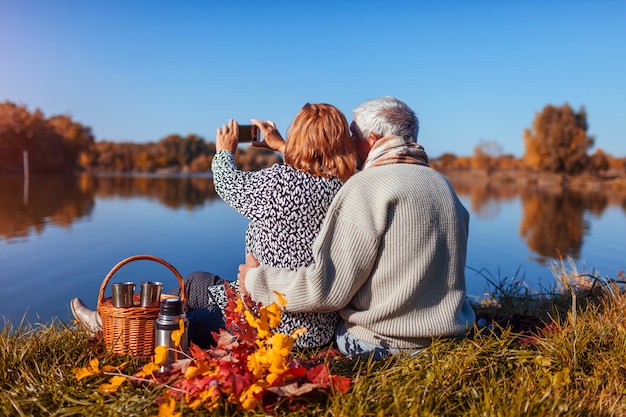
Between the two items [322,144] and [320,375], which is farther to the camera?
[322,144]

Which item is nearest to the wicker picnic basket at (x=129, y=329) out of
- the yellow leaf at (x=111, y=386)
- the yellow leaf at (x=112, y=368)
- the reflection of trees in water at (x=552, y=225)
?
the yellow leaf at (x=112, y=368)

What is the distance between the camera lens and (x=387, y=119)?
2.55m

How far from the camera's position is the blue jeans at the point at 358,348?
251 cm

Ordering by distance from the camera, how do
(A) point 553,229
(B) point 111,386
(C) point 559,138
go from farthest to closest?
(C) point 559,138 < (A) point 553,229 < (B) point 111,386

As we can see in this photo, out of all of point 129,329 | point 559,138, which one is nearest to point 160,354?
point 129,329

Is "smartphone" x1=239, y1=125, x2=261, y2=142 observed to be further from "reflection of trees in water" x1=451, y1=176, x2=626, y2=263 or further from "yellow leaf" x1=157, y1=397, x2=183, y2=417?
"reflection of trees in water" x1=451, y1=176, x2=626, y2=263

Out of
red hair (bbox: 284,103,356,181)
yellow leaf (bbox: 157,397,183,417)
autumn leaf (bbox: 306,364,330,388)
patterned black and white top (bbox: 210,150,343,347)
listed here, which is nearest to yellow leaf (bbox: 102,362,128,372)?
yellow leaf (bbox: 157,397,183,417)

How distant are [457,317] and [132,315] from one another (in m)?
1.53

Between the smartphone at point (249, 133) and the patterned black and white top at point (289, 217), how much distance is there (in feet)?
1.70

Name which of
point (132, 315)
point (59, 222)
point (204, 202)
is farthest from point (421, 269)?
point (204, 202)

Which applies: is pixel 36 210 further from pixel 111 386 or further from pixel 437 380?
pixel 437 380

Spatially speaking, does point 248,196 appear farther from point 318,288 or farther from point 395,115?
point 395,115

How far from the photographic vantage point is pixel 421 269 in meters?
2.40

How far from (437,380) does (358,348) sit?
47 cm
